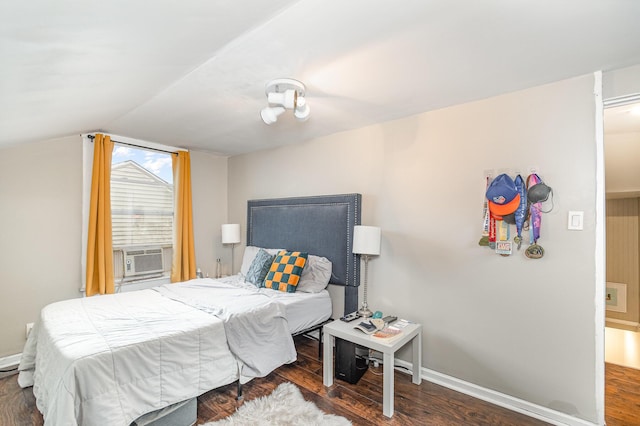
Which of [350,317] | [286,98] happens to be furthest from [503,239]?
[286,98]

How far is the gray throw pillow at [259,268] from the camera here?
314 cm

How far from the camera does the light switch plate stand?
1929 millimetres

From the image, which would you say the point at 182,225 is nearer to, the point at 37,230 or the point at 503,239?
the point at 37,230

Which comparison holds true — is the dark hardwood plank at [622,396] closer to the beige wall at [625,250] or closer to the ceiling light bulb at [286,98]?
the beige wall at [625,250]

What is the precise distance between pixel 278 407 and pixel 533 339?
1.85m

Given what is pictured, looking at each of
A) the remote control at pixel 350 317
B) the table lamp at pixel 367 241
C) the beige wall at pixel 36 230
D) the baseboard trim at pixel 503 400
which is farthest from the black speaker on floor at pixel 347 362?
the beige wall at pixel 36 230

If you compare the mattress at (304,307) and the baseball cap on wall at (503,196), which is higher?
the baseball cap on wall at (503,196)

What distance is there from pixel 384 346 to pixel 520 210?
A: 4.45ft

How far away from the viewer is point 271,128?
3.08 metres

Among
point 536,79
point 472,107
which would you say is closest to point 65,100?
point 472,107

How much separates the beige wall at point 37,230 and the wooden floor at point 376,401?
0.63 metres

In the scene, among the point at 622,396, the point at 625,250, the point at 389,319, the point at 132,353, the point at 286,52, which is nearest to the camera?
the point at 286,52

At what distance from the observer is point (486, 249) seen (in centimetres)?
227

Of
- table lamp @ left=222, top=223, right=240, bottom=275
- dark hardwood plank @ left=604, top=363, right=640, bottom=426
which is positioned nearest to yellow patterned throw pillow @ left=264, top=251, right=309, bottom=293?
table lamp @ left=222, top=223, right=240, bottom=275
